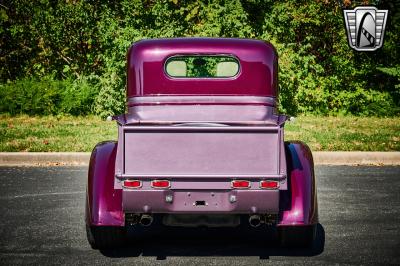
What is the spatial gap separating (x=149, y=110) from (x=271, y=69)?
1280 millimetres

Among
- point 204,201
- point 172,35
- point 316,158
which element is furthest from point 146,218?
point 172,35

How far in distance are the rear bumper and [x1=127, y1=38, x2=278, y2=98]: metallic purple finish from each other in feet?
4.84

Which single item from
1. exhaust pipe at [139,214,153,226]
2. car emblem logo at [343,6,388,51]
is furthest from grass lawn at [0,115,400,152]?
exhaust pipe at [139,214,153,226]

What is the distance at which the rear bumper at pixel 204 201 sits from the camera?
562 cm

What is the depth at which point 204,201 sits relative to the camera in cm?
566

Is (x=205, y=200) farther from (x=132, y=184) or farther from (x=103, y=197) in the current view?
(x=103, y=197)

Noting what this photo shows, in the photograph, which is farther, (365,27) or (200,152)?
(365,27)

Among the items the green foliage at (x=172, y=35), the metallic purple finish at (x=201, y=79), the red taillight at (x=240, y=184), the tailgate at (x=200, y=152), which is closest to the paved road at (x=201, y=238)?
the red taillight at (x=240, y=184)

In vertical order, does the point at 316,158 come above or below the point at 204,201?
below

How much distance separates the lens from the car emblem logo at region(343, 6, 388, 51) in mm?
21953

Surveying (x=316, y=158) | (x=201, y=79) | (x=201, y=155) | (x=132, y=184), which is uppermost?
(x=201, y=79)

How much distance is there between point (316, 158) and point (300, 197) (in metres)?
6.47

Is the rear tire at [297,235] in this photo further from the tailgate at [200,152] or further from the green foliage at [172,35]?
the green foliage at [172,35]

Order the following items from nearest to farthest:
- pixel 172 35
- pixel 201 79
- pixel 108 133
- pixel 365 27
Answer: pixel 201 79
pixel 108 133
pixel 172 35
pixel 365 27
